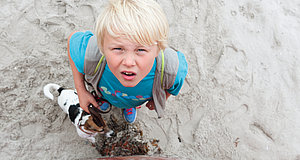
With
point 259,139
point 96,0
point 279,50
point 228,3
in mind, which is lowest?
point 259,139

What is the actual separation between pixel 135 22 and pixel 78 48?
564mm

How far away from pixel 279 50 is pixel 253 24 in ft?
1.51

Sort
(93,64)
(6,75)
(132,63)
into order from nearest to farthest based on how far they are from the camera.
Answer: (132,63), (93,64), (6,75)

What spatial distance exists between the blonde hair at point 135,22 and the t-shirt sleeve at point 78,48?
0.35 metres

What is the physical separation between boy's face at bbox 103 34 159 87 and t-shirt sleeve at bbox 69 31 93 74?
14.4 inches

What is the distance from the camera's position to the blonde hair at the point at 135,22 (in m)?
1.01

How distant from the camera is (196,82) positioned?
250 centimetres

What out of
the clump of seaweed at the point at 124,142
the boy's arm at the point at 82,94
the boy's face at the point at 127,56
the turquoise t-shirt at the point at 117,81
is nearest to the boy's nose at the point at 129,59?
the boy's face at the point at 127,56

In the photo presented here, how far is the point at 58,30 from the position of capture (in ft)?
8.01

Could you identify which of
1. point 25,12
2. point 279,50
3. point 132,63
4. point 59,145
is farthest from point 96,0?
point 279,50

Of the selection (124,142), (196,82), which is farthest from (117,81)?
(196,82)

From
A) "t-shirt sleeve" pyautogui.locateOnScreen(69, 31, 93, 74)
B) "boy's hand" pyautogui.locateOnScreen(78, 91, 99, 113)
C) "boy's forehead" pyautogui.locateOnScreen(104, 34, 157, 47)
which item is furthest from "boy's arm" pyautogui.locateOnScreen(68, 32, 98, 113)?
"boy's forehead" pyautogui.locateOnScreen(104, 34, 157, 47)

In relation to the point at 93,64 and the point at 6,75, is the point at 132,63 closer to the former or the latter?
the point at 93,64

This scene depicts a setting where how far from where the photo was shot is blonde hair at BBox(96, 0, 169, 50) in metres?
1.01
